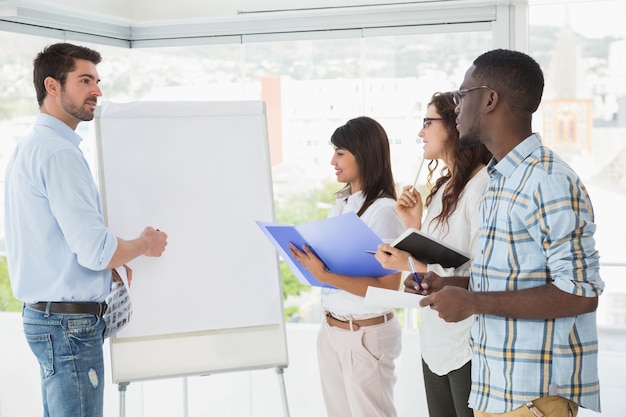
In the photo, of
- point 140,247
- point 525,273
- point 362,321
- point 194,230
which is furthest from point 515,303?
point 194,230

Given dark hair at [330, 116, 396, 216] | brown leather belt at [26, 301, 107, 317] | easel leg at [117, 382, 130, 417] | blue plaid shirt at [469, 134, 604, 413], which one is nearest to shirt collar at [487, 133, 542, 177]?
blue plaid shirt at [469, 134, 604, 413]

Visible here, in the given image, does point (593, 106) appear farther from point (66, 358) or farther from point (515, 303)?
point (66, 358)

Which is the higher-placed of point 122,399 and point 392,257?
point 392,257

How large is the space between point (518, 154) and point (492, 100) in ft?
0.44

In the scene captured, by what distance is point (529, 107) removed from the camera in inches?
62.6

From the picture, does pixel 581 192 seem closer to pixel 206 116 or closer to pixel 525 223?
pixel 525 223

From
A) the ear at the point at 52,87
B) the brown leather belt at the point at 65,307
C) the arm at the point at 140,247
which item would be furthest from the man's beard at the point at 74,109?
the brown leather belt at the point at 65,307

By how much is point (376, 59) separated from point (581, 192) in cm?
247

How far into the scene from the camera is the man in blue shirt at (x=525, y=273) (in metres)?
1.43

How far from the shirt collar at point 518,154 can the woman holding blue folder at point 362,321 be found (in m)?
0.95

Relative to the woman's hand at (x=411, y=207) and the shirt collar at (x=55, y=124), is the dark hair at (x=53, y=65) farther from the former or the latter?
the woman's hand at (x=411, y=207)

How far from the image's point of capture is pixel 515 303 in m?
1.47

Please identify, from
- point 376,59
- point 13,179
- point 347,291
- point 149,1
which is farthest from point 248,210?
point 149,1

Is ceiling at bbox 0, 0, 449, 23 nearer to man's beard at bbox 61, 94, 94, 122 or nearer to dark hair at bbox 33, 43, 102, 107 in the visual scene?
dark hair at bbox 33, 43, 102, 107
